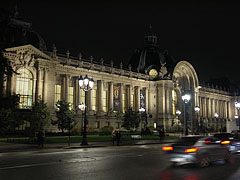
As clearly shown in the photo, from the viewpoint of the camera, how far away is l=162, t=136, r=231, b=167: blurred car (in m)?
14.0

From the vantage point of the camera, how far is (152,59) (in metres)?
86.8

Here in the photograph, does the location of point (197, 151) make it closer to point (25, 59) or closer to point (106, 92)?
point (25, 59)

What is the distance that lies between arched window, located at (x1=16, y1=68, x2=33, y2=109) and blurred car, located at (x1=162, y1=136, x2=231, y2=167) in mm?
40848

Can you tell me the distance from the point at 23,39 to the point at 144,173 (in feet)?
157

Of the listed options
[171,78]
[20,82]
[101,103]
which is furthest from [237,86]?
[20,82]

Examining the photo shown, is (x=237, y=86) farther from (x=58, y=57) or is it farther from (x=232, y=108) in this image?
(x=58, y=57)

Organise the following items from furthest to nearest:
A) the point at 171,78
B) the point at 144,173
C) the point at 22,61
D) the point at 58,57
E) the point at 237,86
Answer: the point at 237,86, the point at 171,78, the point at 58,57, the point at 22,61, the point at 144,173

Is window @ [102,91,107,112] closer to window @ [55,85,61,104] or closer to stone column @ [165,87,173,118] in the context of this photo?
window @ [55,85,61,104]

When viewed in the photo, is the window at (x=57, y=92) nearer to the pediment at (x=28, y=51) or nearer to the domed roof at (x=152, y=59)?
the pediment at (x=28, y=51)

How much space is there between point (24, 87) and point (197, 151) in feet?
143

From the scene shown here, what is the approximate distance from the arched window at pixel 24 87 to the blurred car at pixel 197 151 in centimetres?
4085

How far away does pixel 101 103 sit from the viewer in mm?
66000

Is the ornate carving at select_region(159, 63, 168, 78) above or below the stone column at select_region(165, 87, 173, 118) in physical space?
above

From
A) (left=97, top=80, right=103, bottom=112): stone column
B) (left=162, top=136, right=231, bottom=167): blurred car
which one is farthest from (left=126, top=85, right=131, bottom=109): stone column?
(left=162, top=136, right=231, bottom=167): blurred car
